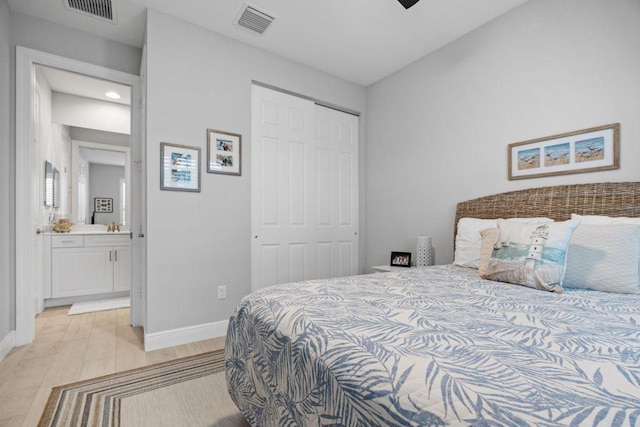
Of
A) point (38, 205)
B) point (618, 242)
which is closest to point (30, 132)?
point (38, 205)

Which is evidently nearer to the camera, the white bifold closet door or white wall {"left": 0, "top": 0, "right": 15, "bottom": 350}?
white wall {"left": 0, "top": 0, "right": 15, "bottom": 350}

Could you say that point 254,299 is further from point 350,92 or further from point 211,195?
point 350,92

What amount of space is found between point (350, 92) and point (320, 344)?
3441mm

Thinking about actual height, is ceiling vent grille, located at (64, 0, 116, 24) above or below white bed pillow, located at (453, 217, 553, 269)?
above

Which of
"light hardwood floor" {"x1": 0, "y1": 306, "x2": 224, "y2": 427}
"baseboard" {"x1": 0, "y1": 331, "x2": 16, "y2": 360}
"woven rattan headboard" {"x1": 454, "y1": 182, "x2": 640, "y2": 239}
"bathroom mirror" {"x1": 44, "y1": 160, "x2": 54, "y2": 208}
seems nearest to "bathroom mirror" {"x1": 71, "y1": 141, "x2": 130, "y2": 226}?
"bathroom mirror" {"x1": 44, "y1": 160, "x2": 54, "y2": 208}

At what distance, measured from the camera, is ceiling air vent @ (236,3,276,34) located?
2506 mm

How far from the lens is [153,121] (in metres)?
2.51

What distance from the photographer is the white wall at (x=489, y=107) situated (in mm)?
1986

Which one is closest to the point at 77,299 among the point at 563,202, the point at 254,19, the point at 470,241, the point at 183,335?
the point at 183,335

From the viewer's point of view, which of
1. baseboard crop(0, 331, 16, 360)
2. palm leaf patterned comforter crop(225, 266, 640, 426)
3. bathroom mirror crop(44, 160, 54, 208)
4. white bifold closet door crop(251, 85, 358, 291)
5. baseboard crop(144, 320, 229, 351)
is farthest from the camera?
bathroom mirror crop(44, 160, 54, 208)

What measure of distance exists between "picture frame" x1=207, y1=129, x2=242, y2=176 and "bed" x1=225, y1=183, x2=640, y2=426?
5.46ft

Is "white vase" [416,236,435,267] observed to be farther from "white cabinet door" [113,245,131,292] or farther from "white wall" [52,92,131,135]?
"white wall" [52,92,131,135]

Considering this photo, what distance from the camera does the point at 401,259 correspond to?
3166 millimetres

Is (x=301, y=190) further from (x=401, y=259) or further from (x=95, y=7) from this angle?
Result: (x=95, y=7)
